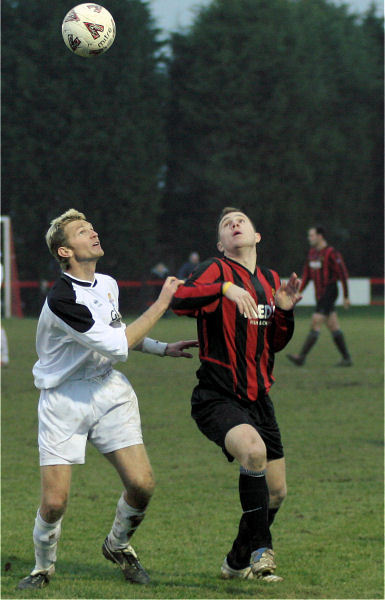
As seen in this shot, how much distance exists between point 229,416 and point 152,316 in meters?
0.76

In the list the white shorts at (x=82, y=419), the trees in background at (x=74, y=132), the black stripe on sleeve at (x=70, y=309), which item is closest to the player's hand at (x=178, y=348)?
the white shorts at (x=82, y=419)

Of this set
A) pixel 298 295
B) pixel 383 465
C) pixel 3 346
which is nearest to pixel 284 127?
pixel 3 346

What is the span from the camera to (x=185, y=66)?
48062 mm

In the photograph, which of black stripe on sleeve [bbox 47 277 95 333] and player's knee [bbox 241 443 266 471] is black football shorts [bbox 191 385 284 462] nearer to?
player's knee [bbox 241 443 266 471]

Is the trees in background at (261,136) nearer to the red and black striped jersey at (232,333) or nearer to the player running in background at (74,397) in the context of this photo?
the red and black striped jersey at (232,333)

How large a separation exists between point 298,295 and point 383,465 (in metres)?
3.83

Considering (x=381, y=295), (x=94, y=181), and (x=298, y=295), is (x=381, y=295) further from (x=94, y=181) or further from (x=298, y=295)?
(x=298, y=295)

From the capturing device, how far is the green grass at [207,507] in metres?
5.74

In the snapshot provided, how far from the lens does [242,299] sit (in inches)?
206

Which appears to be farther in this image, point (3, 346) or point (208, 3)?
point (208, 3)

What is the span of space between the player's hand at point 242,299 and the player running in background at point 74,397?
1.77ft

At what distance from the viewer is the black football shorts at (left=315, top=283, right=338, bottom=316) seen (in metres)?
16.5

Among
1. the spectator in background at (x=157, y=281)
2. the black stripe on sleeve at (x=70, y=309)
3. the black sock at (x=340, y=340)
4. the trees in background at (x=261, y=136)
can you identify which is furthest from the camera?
the trees in background at (x=261, y=136)

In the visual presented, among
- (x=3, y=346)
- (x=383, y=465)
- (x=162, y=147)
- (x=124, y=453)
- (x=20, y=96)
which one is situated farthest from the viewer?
(x=162, y=147)
